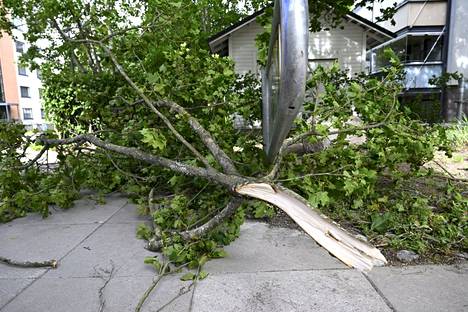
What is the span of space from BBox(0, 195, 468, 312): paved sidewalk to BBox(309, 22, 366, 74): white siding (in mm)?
14906

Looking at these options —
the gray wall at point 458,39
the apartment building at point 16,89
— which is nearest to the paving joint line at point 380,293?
the gray wall at point 458,39

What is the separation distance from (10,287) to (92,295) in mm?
629

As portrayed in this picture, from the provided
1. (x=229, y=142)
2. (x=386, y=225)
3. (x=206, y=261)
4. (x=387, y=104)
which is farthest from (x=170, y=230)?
(x=387, y=104)

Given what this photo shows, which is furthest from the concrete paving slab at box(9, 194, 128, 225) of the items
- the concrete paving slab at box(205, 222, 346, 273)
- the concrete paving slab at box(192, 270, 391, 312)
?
the concrete paving slab at box(192, 270, 391, 312)

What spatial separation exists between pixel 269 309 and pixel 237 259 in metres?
0.72

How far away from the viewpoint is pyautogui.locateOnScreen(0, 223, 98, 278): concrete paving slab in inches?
101

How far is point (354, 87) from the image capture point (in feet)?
10.4

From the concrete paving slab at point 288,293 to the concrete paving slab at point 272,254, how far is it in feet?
0.37

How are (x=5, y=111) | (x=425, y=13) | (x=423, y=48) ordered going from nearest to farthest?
1. (x=425, y=13)
2. (x=423, y=48)
3. (x=5, y=111)

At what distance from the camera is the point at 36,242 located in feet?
10.1

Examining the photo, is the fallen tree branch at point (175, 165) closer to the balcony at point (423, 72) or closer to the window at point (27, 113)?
the balcony at point (423, 72)

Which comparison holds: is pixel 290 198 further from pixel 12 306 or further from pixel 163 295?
pixel 12 306

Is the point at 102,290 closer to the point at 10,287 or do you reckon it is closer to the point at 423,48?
the point at 10,287

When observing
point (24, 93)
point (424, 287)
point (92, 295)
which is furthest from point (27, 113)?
point (424, 287)
